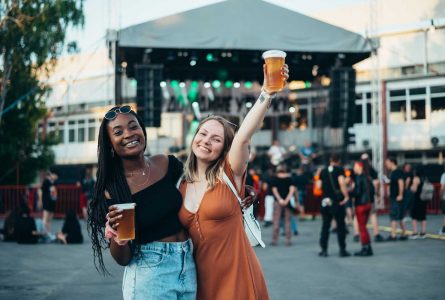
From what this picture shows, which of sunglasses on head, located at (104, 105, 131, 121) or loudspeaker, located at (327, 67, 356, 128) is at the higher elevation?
loudspeaker, located at (327, 67, 356, 128)

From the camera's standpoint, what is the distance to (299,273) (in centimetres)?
920

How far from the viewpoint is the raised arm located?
3586 millimetres

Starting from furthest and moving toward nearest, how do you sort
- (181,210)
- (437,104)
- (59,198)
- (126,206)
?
(437,104) < (59,198) < (181,210) < (126,206)

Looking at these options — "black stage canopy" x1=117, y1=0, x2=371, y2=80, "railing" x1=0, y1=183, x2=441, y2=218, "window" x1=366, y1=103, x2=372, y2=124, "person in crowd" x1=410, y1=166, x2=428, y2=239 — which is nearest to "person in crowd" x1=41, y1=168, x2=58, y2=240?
"black stage canopy" x1=117, y1=0, x2=371, y2=80

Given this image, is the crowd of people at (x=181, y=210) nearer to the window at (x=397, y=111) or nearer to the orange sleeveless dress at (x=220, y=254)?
the orange sleeveless dress at (x=220, y=254)

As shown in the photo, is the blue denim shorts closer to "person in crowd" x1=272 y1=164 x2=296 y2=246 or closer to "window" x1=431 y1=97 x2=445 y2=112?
"person in crowd" x1=272 y1=164 x2=296 y2=246

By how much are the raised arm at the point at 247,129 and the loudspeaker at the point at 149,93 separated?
1560 cm

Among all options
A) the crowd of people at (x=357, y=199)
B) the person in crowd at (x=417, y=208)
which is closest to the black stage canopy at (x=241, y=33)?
the crowd of people at (x=357, y=199)

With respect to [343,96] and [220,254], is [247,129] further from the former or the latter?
[343,96]

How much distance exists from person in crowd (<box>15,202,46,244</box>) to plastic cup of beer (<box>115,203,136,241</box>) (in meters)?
11.2

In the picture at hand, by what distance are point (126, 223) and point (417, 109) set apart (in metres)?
34.6

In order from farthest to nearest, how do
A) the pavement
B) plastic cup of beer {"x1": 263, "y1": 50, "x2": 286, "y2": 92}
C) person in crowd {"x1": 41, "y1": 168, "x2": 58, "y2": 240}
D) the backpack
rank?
1. person in crowd {"x1": 41, "y1": 168, "x2": 58, "y2": 240}
2. the backpack
3. the pavement
4. plastic cup of beer {"x1": 263, "y1": 50, "x2": 286, "y2": 92}

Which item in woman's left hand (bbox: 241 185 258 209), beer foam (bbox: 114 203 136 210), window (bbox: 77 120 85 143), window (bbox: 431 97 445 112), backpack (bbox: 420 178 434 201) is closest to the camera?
beer foam (bbox: 114 203 136 210)

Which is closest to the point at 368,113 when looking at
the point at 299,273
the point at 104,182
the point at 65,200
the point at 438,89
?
the point at 438,89
